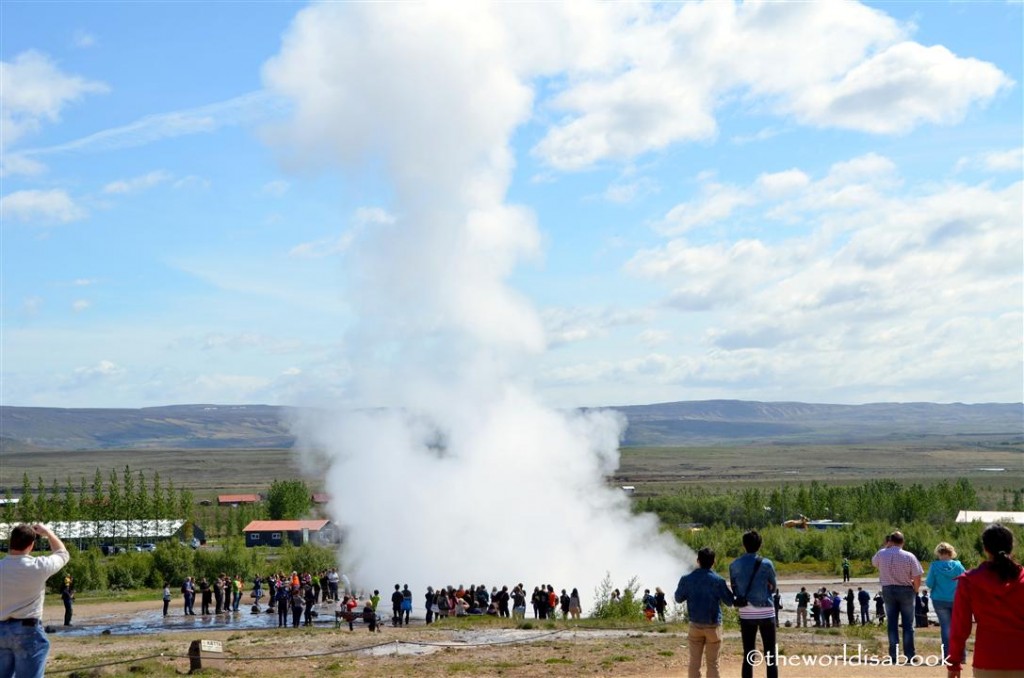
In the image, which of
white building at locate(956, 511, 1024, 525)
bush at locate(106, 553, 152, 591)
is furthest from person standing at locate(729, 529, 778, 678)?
white building at locate(956, 511, 1024, 525)

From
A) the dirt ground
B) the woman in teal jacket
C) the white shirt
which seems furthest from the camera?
the dirt ground

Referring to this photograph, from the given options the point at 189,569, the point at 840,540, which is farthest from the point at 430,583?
the point at 840,540

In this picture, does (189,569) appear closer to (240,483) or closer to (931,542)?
(931,542)

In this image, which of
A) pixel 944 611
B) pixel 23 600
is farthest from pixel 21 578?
pixel 944 611

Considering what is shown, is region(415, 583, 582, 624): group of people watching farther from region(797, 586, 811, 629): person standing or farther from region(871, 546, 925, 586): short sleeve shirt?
region(871, 546, 925, 586): short sleeve shirt

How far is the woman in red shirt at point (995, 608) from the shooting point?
7.26 metres

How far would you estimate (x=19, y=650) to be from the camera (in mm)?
8555

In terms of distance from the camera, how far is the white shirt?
845cm

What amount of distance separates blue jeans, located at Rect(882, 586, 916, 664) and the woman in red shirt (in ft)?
18.5

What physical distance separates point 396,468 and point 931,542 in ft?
101

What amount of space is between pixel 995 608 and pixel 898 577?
5748mm

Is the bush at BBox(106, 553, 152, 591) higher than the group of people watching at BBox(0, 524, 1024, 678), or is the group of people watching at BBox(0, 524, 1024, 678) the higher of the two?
the group of people watching at BBox(0, 524, 1024, 678)

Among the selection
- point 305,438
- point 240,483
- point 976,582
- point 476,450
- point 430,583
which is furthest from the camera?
point 240,483

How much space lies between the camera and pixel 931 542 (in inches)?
2218
